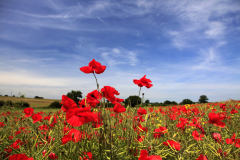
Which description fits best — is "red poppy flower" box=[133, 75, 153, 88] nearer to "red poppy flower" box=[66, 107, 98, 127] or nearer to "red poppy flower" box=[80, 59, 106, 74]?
"red poppy flower" box=[80, 59, 106, 74]

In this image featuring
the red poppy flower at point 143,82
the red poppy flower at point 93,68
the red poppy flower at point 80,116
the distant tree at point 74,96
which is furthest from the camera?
the distant tree at point 74,96

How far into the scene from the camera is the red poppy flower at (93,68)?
1.29 meters

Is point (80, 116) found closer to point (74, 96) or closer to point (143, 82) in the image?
point (143, 82)

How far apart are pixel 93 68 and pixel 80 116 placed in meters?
0.53

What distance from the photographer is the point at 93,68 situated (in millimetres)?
1329

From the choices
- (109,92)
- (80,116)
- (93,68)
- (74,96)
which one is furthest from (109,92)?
(74,96)

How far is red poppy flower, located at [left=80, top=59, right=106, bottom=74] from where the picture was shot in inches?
50.7

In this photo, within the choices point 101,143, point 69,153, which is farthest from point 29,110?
point 101,143

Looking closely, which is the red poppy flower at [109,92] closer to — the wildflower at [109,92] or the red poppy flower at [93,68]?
the wildflower at [109,92]

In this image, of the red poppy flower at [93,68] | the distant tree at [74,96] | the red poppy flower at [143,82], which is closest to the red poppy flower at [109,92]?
the red poppy flower at [93,68]

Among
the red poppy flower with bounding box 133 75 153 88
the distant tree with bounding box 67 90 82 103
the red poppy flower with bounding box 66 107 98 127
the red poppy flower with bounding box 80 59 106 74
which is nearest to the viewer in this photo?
the red poppy flower with bounding box 66 107 98 127

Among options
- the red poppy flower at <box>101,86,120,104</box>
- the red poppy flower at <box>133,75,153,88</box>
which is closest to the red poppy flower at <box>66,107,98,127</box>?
the red poppy flower at <box>101,86,120,104</box>

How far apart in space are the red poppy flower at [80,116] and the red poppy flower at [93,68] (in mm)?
470

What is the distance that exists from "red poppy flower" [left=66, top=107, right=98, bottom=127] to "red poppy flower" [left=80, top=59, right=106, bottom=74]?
0.47 m
